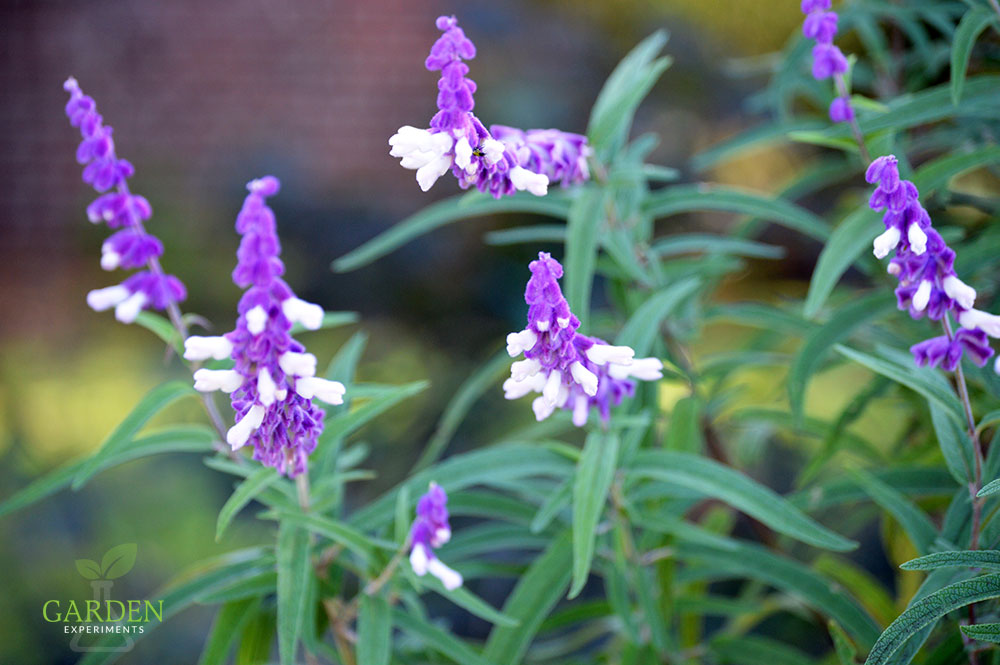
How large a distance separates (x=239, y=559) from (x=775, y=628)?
1.66 m

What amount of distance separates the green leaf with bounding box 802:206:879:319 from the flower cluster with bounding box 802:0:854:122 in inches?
4.5

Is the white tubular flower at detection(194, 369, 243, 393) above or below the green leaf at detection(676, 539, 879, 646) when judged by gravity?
below

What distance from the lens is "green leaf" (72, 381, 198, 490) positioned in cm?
81

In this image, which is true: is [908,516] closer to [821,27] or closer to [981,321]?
[981,321]

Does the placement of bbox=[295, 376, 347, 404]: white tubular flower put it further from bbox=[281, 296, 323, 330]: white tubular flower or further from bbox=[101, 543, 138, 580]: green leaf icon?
bbox=[101, 543, 138, 580]: green leaf icon

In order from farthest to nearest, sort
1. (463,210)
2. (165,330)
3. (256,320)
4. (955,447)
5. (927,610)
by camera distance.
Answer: (463,210)
(165,330)
(955,447)
(927,610)
(256,320)

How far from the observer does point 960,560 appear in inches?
27.2

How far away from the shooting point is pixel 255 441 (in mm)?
673

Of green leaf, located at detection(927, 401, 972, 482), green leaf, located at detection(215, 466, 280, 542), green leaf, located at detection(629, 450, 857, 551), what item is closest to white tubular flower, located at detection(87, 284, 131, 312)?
green leaf, located at detection(215, 466, 280, 542)

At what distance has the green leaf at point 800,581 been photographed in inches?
37.1

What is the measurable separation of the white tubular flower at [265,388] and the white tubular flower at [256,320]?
0.04 meters

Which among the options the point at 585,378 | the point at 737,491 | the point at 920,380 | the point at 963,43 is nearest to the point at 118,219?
the point at 585,378

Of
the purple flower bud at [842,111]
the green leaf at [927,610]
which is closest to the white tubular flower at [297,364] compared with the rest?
the green leaf at [927,610]

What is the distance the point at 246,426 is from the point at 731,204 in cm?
71
